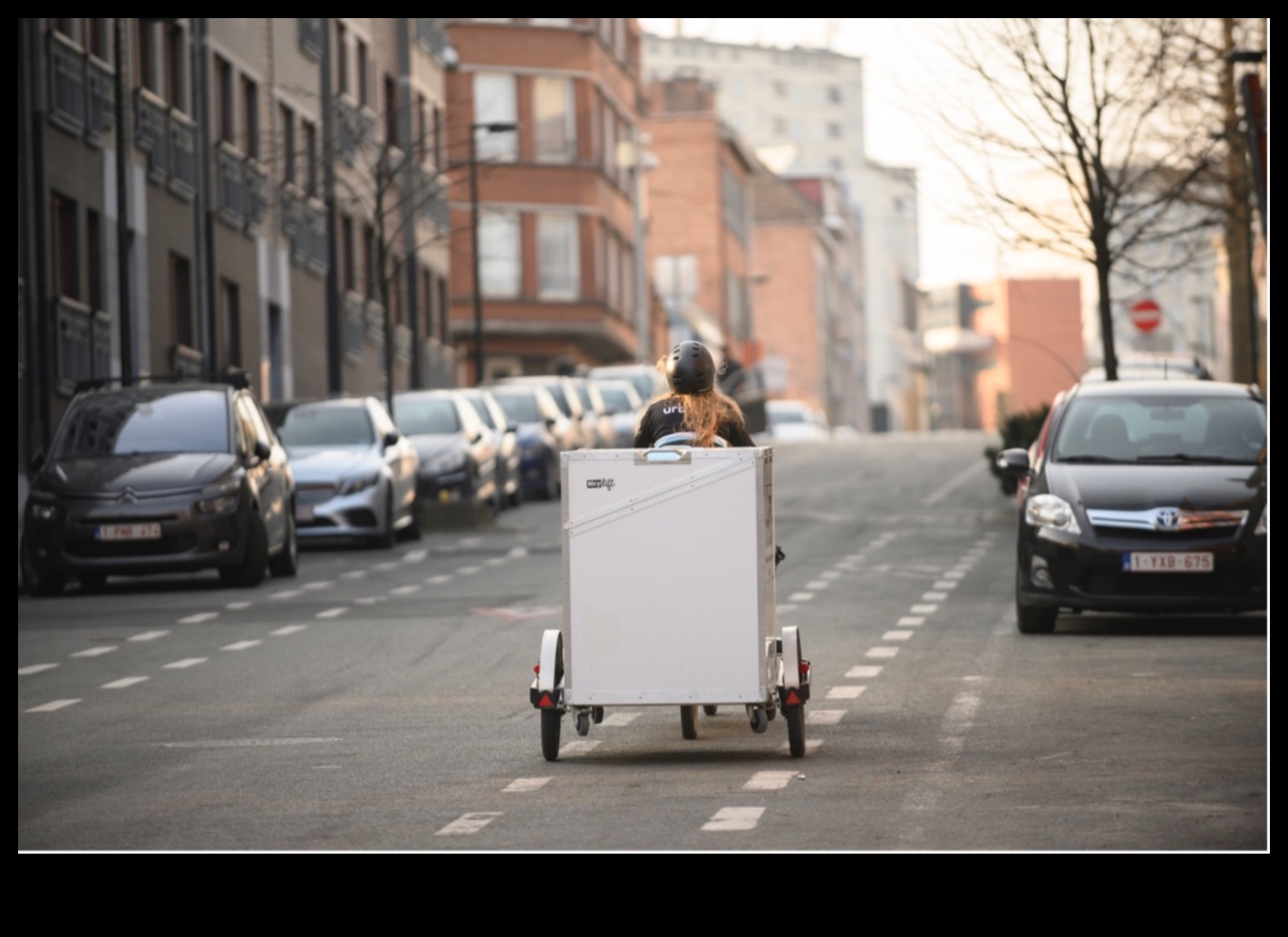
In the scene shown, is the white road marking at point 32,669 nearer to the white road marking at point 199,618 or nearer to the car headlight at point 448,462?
the white road marking at point 199,618

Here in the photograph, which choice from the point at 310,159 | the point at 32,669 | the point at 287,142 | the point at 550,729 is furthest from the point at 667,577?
the point at 310,159

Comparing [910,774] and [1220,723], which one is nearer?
[910,774]

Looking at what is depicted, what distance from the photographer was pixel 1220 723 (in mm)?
12562

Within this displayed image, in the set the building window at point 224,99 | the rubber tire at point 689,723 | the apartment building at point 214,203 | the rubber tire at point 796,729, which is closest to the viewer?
the rubber tire at point 796,729

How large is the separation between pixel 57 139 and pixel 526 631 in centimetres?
1727

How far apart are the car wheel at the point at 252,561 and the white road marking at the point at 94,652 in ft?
17.2

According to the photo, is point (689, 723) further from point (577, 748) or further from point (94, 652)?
point (94, 652)

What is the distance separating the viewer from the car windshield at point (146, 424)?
923 inches

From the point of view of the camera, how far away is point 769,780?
421 inches

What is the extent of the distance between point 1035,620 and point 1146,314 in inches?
1232

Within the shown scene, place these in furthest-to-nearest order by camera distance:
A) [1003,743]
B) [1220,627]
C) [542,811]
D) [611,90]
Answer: [611,90] < [1220,627] < [1003,743] < [542,811]

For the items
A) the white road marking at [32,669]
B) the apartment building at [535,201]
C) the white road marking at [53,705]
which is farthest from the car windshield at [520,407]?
the apartment building at [535,201]

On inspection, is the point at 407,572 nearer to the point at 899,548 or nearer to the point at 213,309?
the point at 899,548
